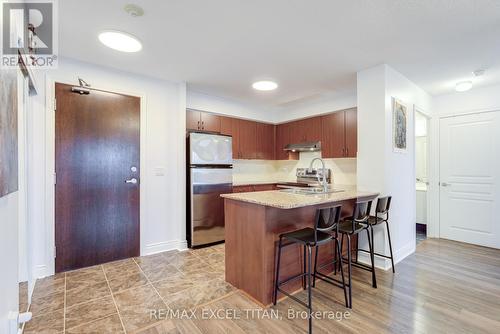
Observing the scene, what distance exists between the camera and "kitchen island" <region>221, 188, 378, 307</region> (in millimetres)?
2123

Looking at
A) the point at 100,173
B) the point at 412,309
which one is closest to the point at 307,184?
the point at 412,309

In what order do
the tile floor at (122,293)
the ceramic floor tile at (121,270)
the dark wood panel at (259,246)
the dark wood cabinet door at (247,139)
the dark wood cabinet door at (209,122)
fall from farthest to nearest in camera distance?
the dark wood cabinet door at (247,139) → the dark wood cabinet door at (209,122) → the ceramic floor tile at (121,270) → the dark wood panel at (259,246) → the tile floor at (122,293)

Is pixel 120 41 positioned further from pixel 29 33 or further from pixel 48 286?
pixel 48 286

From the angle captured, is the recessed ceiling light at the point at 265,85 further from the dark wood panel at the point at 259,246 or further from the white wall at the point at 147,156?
the dark wood panel at the point at 259,246

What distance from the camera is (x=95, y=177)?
298 centimetres

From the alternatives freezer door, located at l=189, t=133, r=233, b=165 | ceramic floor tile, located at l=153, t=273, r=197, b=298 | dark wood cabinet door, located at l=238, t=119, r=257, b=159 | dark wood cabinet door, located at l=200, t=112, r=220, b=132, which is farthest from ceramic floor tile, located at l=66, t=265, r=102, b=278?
dark wood cabinet door, located at l=238, t=119, r=257, b=159

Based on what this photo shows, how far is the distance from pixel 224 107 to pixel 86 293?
11.0ft

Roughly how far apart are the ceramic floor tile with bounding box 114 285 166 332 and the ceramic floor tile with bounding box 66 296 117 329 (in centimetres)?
7

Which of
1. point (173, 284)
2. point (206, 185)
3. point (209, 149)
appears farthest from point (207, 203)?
point (173, 284)

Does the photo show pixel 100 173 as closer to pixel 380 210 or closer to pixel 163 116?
pixel 163 116

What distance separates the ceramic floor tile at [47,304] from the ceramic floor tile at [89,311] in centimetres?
13

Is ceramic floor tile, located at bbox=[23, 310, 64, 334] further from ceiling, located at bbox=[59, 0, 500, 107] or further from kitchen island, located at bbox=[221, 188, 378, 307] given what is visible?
ceiling, located at bbox=[59, 0, 500, 107]

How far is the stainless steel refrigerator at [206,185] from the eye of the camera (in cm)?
363

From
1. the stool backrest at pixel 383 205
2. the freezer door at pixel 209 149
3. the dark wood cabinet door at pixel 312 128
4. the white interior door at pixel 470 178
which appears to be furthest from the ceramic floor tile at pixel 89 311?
the white interior door at pixel 470 178
